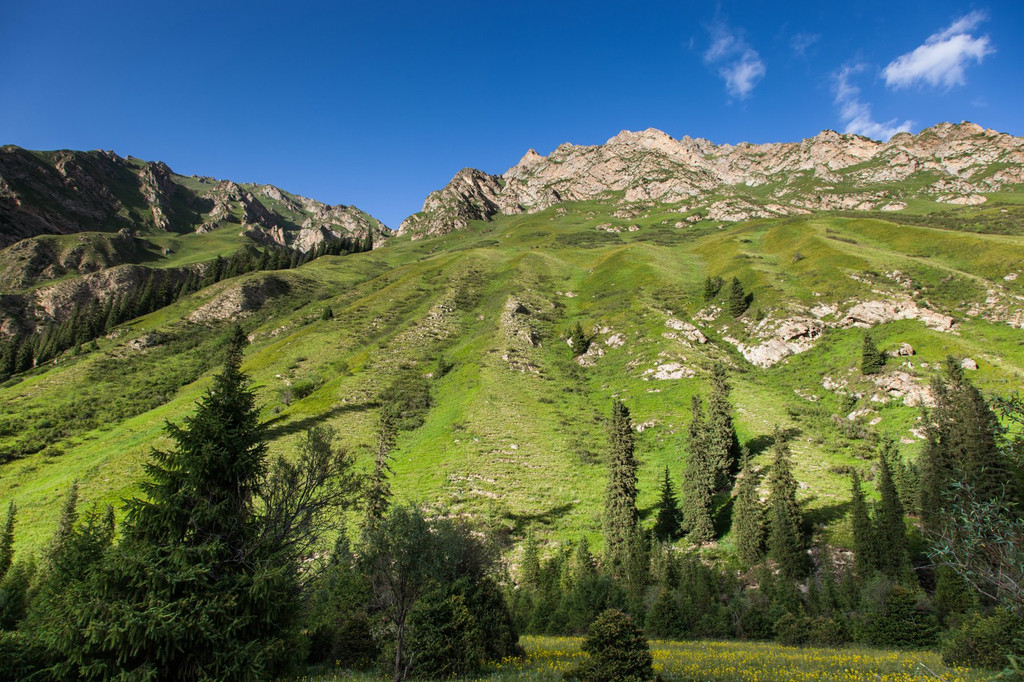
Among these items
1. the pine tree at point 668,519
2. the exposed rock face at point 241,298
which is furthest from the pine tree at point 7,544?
the exposed rock face at point 241,298

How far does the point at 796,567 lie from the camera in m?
37.6

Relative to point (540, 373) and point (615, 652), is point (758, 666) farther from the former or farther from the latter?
point (540, 373)

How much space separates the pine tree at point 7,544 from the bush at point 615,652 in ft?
167

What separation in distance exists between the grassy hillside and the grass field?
24.3 metres

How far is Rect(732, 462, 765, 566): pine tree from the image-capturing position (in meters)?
40.4

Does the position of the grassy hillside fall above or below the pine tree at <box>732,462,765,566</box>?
above

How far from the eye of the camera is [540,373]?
82812 millimetres

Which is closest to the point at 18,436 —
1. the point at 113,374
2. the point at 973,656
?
the point at 113,374

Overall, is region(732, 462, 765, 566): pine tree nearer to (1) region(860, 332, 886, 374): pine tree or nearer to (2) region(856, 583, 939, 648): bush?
(2) region(856, 583, 939, 648): bush

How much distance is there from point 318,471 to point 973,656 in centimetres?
2621

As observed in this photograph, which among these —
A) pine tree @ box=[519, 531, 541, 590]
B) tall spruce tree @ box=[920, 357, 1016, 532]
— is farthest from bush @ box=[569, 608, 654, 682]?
tall spruce tree @ box=[920, 357, 1016, 532]

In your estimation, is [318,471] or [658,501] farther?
[658,501]

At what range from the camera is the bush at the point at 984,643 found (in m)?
15.6

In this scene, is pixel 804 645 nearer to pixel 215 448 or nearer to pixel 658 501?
pixel 658 501
